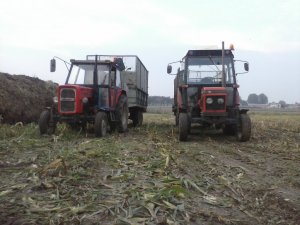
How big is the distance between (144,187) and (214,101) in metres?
7.31

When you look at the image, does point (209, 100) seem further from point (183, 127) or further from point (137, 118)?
point (137, 118)

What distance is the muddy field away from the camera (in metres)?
4.96

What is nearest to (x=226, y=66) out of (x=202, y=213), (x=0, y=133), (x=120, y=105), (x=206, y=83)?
(x=206, y=83)

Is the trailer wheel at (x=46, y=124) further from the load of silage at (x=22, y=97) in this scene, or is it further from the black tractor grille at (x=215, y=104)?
the black tractor grille at (x=215, y=104)

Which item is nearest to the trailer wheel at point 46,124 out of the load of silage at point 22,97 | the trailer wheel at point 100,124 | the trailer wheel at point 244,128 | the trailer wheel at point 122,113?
the trailer wheel at point 100,124

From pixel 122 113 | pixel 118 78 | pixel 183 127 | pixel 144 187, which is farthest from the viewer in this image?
pixel 122 113

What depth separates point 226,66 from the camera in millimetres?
13938

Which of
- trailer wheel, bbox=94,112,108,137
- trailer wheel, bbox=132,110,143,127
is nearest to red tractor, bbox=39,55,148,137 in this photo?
trailer wheel, bbox=94,112,108,137

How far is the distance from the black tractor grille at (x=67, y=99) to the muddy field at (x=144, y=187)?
120 inches

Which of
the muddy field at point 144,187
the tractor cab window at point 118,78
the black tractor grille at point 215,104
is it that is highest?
the tractor cab window at point 118,78

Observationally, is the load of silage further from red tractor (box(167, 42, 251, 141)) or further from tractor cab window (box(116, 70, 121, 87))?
red tractor (box(167, 42, 251, 141))

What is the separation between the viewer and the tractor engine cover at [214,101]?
42.2ft

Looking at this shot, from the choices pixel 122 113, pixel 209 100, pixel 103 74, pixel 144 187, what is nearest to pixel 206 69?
pixel 209 100

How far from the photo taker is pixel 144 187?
19.6 feet
